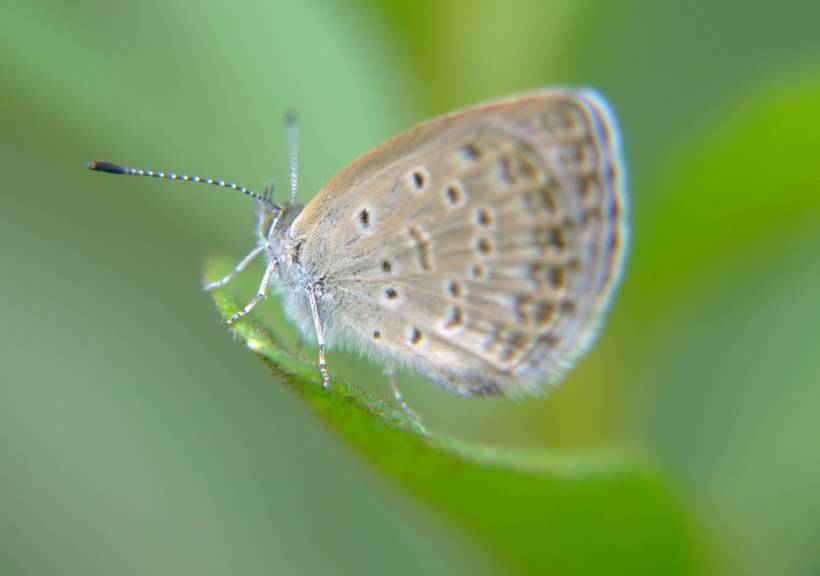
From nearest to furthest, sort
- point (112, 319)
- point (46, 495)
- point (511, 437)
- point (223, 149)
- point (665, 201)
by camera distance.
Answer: point (665, 201) < point (223, 149) < point (511, 437) < point (46, 495) < point (112, 319)

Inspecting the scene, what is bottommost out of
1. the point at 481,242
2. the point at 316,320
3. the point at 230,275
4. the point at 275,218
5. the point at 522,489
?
the point at 522,489

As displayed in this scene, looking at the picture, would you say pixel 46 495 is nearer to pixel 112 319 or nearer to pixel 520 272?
pixel 112 319

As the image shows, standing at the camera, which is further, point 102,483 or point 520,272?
point 102,483

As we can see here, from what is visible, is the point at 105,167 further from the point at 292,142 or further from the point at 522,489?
the point at 522,489

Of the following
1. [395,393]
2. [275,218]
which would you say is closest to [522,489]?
[395,393]

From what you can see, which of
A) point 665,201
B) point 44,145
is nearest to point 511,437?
point 665,201

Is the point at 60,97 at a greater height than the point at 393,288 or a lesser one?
greater
